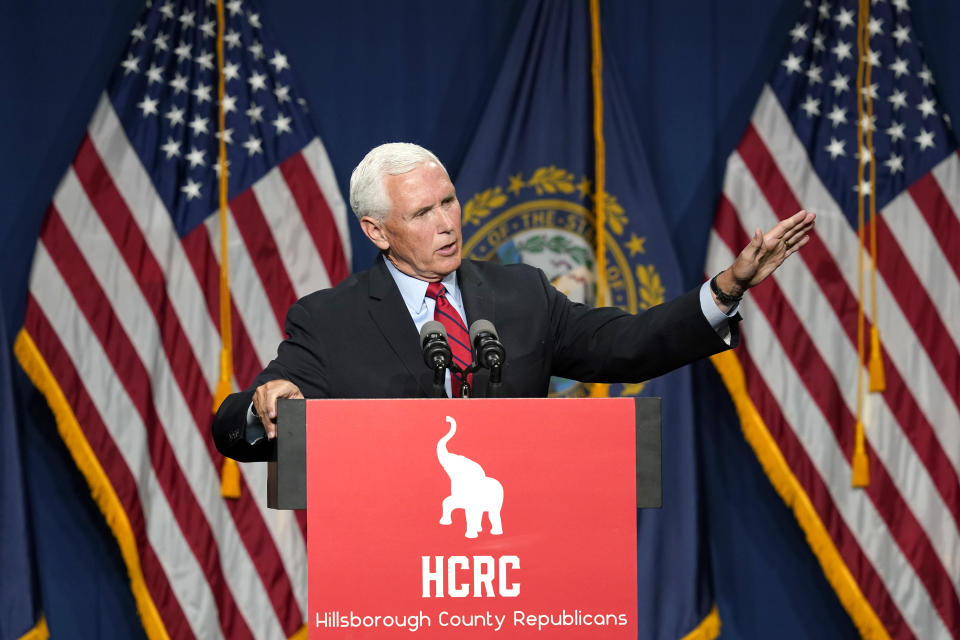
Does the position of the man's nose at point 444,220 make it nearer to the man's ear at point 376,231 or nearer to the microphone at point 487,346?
the man's ear at point 376,231

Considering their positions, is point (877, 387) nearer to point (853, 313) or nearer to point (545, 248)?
point (853, 313)

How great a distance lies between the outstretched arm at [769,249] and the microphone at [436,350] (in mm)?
529

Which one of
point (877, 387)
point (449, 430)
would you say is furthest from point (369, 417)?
point (877, 387)

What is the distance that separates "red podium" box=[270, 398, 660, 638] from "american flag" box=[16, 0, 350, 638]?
8.20ft

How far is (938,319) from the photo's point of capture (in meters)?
4.30

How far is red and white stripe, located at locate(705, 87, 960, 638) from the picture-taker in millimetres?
4285

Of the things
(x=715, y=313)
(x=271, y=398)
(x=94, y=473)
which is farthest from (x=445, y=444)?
(x=94, y=473)

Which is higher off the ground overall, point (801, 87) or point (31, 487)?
point (801, 87)

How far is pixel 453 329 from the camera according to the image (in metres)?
2.33

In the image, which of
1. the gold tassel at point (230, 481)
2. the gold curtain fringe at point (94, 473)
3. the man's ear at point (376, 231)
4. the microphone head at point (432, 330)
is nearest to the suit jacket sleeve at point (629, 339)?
the man's ear at point (376, 231)

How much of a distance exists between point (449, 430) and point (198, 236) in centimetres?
276

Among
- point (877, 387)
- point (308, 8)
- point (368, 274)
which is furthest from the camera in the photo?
point (308, 8)

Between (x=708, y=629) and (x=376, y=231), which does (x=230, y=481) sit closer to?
(x=708, y=629)

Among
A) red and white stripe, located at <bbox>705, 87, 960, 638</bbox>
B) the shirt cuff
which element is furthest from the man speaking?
red and white stripe, located at <bbox>705, 87, 960, 638</bbox>
